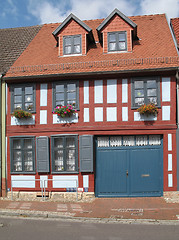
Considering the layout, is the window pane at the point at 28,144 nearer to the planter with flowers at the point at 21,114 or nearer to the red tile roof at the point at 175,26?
the planter with flowers at the point at 21,114

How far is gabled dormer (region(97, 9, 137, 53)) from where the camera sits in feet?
39.4

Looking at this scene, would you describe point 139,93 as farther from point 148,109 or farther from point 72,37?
point 72,37

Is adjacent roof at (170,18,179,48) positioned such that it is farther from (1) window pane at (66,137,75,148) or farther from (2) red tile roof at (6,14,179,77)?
(1) window pane at (66,137,75,148)

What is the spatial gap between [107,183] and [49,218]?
11.1 feet

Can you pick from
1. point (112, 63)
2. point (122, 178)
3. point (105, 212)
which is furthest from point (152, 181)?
point (112, 63)

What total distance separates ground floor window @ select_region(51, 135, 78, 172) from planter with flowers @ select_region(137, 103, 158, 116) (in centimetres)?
295

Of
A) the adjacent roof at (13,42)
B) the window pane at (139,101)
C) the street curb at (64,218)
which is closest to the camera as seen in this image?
the street curb at (64,218)

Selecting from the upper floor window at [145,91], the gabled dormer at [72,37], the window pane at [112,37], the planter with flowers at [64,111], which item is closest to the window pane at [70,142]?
the planter with flowers at [64,111]

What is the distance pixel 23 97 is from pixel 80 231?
6592 millimetres

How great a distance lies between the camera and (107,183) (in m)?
11.1

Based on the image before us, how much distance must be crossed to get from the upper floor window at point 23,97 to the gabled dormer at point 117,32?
154 inches

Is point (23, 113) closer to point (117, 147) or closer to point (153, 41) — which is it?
point (117, 147)

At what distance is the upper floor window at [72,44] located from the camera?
40.5ft

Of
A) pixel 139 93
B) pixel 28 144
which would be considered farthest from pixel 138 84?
pixel 28 144
